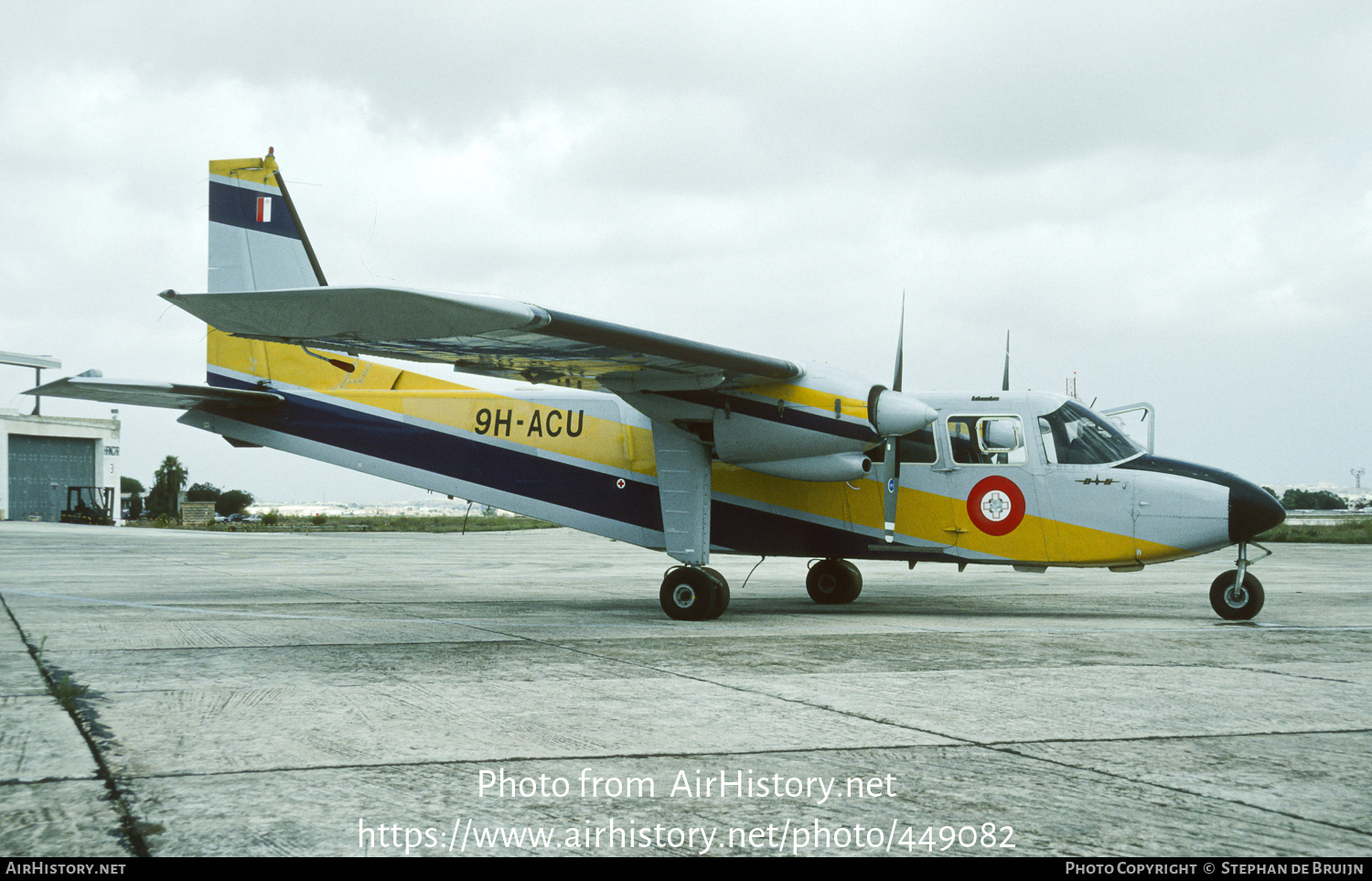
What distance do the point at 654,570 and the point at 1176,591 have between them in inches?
389

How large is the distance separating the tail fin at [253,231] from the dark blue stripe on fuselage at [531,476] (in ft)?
5.09

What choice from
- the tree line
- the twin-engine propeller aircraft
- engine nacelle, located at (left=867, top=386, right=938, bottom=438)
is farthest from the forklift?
engine nacelle, located at (left=867, top=386, right=938, bottom=438)

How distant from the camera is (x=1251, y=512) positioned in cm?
1023

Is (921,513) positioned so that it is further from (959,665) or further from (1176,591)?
(1176,591)

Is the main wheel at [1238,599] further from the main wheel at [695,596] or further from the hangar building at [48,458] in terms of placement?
the hangar building at [48,458]

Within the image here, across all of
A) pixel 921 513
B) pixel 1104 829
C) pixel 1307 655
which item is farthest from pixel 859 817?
pixel 921 513

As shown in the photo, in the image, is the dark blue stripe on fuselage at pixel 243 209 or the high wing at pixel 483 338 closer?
the high wing at pixel 483 338

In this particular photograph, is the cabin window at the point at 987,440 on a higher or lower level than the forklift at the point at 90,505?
higher

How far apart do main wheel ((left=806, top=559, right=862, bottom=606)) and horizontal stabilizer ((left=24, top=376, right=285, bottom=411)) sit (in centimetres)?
784

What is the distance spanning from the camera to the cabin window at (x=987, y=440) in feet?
36.9

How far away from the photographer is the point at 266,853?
3.01 meters

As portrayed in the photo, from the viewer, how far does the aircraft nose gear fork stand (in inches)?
404

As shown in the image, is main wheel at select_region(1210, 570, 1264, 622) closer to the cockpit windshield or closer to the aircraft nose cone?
the aircraft nose cone

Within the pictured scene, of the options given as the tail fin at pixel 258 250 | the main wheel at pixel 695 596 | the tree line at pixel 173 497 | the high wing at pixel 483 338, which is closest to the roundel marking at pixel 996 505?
the high wing at pixel 483 338
